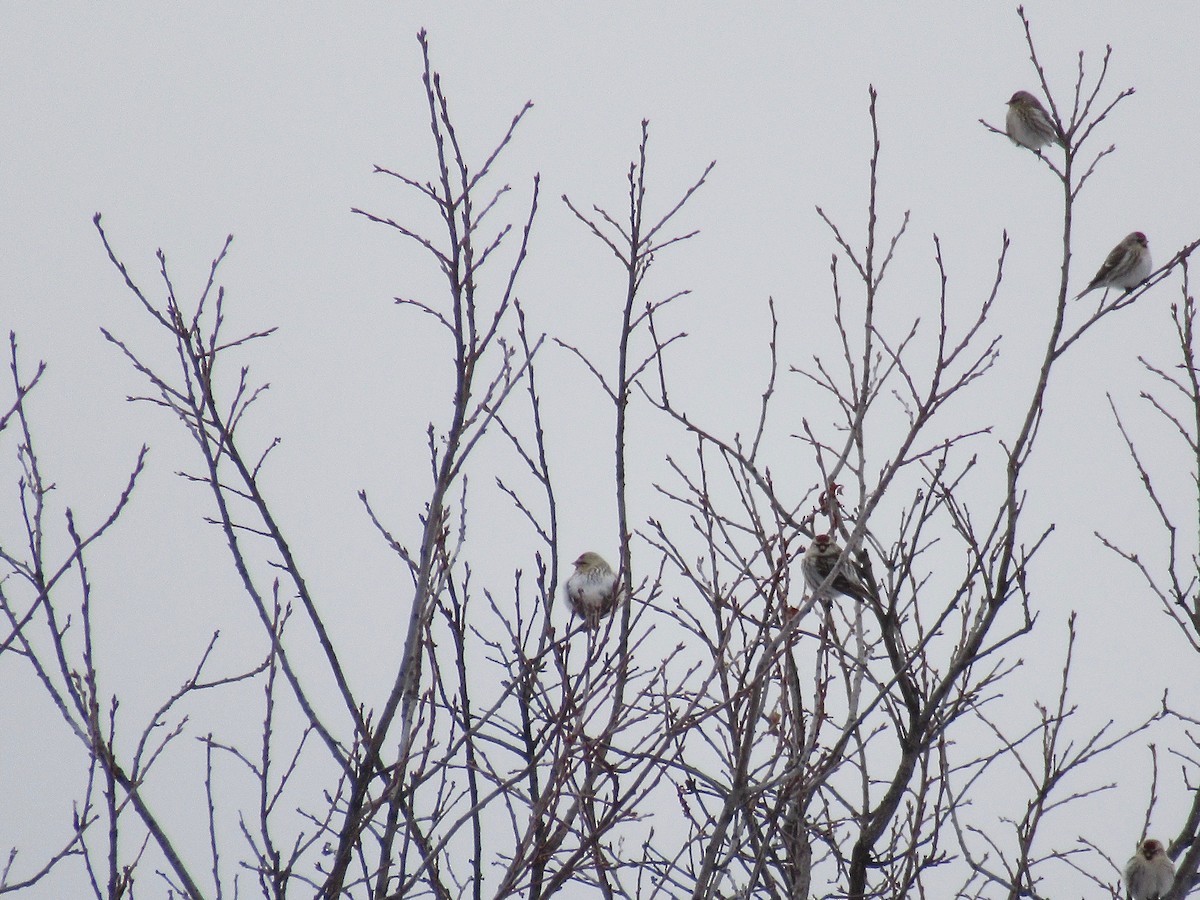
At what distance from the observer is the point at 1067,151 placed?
15.4ft

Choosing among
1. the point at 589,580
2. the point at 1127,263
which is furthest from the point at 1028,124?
the point at 589,580

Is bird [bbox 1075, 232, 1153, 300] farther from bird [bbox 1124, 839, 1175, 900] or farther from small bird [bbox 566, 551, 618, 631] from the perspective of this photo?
small bird [bbox 566, 551, 618, 631]

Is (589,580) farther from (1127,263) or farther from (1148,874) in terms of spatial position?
(1127,263)

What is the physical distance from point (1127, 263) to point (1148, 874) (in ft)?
16.3

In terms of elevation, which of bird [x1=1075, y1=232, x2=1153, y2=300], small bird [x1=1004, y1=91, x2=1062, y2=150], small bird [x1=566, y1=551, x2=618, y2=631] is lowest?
small bird [x1=566, y1=551, x2=618, y2=631]

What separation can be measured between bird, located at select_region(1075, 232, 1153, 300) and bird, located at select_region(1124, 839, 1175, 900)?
4560 mm

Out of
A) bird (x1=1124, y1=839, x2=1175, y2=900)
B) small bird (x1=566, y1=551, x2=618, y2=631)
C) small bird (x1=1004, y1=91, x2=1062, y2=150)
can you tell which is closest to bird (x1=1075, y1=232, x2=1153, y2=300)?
small bird (x1=1004, y1=91, x2=1062, y2=150)

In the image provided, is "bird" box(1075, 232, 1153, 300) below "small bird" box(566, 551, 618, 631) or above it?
above

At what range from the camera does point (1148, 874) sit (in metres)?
8.34

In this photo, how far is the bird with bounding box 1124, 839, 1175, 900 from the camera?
27.3 ft

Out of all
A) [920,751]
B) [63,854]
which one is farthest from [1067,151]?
[63,854]

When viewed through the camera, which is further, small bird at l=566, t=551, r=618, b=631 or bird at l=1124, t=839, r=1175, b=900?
small bird at l=566, t=551, r=618, b=631

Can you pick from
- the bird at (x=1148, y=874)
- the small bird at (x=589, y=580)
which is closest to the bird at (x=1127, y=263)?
the bird at (x=1148, y=874)

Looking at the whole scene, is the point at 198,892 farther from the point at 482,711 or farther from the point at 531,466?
the point at 531,466
